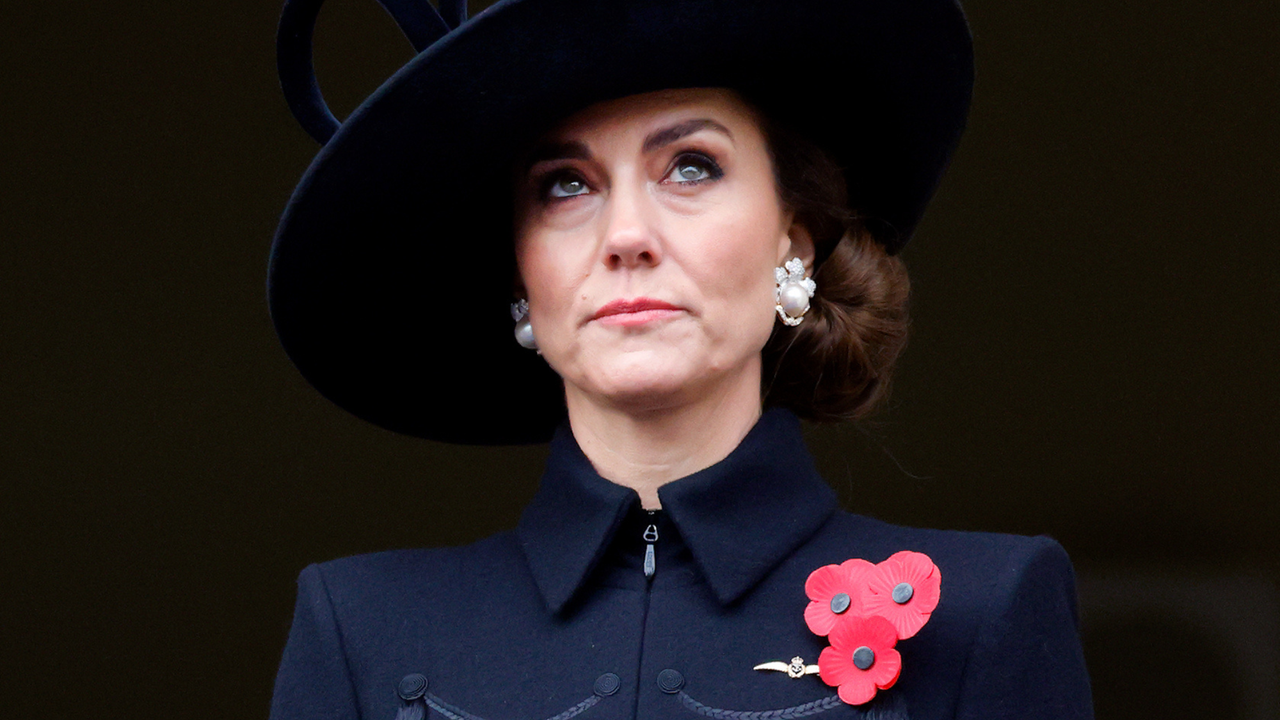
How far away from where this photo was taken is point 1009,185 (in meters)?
4.19

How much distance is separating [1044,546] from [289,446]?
2393mm

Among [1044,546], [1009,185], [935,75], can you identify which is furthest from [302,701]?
[1009,185]

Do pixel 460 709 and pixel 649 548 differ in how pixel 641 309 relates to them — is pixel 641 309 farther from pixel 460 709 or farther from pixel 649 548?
pixel 460 709

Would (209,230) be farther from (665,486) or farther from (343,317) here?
(665,486)

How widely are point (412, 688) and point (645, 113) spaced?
32.4 inches

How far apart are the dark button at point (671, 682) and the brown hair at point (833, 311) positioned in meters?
0.57

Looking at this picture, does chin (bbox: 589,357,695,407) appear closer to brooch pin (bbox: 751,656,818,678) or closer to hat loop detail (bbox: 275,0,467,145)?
brooch pin (bbox: 751,656,818,678)

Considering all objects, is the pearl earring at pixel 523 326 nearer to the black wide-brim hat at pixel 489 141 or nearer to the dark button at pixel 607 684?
the black wide-brim hat at pixel 489 141

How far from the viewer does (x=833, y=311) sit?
2.69m

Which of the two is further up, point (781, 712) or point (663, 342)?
point (663, 342)

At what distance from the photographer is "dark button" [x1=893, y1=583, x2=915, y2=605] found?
2252 mm

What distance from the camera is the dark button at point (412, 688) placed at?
2408 millimetres

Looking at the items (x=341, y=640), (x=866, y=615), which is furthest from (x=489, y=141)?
(x=866, y=615)

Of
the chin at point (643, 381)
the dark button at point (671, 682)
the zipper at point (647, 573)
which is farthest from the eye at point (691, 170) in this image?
the dark button at point (671, 682)
